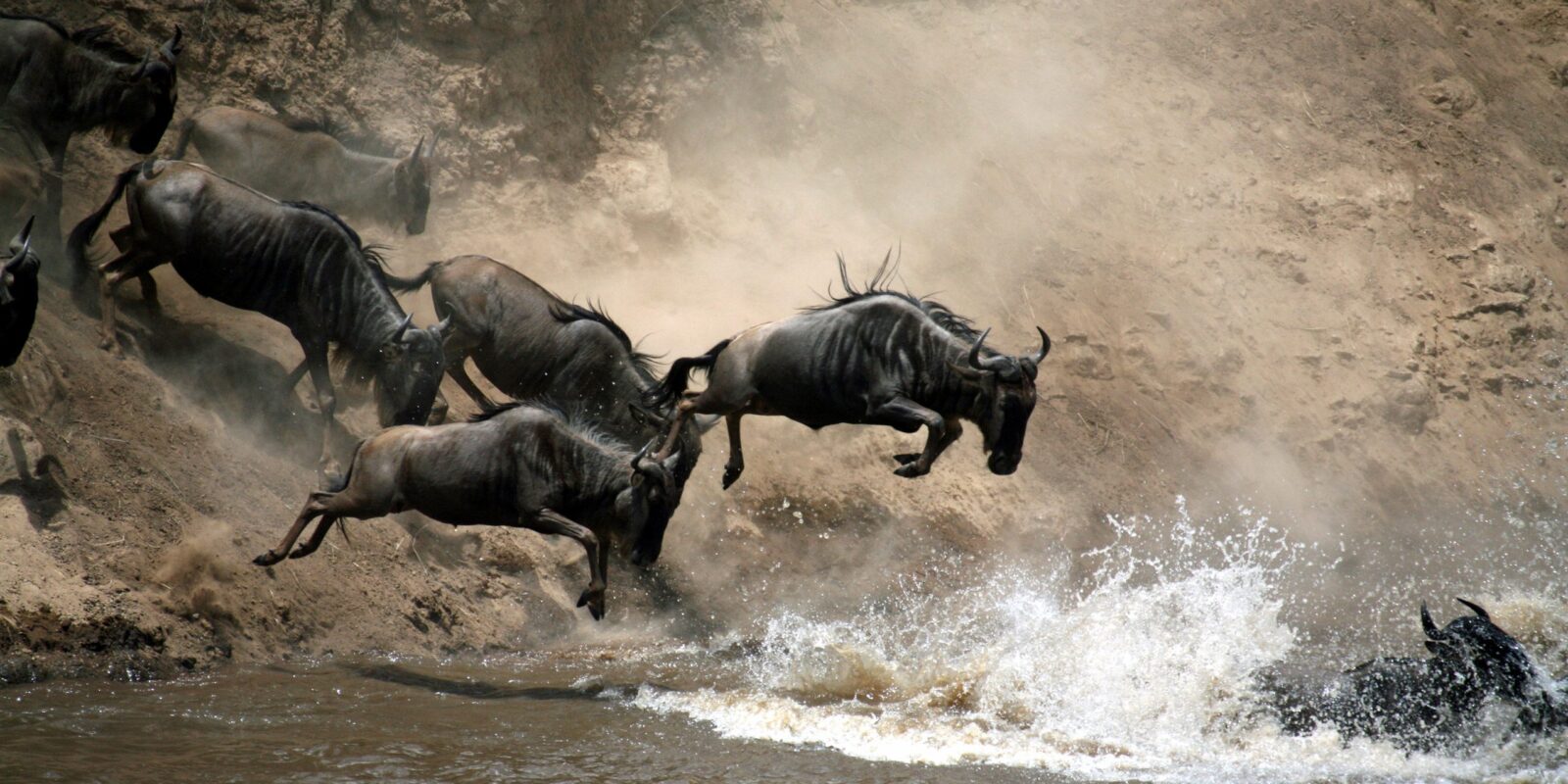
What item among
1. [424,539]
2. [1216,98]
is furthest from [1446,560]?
[424,539]

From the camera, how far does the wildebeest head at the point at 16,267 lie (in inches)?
273

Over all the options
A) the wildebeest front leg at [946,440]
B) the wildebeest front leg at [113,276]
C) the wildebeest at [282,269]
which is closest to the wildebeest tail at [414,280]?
the wildebeest at [282,269]

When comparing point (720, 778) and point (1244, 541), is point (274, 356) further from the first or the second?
point (1244, 541)

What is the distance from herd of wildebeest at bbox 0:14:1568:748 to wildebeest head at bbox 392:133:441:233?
0.02m

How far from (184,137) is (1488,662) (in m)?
9.50

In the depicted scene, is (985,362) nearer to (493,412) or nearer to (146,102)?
(493,412)

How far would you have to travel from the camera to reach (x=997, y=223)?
590 inches

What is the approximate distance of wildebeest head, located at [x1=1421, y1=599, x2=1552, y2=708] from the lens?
650 centimetres

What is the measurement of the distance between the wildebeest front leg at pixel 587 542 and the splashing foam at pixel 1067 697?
0.54m

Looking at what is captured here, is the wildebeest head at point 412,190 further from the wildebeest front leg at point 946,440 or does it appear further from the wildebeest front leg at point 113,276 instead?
the wildebeest front leg at point 946,440

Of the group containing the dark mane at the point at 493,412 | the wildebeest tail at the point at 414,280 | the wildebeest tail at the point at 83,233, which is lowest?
the dark mane at the point at 493,412

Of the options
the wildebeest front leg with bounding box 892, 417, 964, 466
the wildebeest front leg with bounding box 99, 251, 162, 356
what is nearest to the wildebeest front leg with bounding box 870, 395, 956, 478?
the wildebeest front leg with bounding box 892, 417, 964, 466

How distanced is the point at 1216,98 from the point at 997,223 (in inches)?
182

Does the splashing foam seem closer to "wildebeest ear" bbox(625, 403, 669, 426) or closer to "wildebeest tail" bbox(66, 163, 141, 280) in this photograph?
"wildebeest ear" bbox(625, 403, 669, 426)
